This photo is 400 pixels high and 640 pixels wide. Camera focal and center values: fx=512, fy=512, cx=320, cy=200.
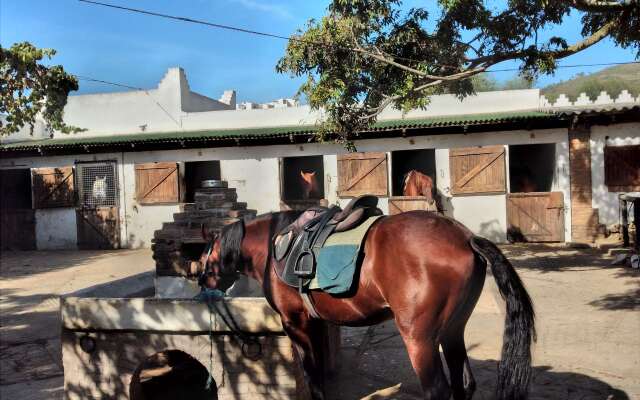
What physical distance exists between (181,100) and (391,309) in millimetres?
14542

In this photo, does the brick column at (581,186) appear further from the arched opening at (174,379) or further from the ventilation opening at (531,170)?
the arched opening at (174,379)

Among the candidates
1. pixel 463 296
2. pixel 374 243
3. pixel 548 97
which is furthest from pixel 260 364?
pixel 548 97

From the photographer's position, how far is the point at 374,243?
313cm

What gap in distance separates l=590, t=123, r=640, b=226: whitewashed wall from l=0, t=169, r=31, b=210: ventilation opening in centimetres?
1624

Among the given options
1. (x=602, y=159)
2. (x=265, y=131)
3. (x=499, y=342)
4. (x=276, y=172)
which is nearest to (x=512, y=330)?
(x=499, y=342)

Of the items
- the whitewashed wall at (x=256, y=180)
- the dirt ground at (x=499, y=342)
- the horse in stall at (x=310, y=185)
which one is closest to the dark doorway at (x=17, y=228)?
the dirt ground at (x=499, y=342)

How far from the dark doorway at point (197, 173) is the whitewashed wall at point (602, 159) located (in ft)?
34.4

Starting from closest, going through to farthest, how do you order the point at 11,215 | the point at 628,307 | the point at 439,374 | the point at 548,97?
1. the point at 439,374
2. the point at 628,307
3. the point at 548,97
4. the point at 11,215

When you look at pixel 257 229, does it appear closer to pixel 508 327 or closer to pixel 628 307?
pixel 508 327

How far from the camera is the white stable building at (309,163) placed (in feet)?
40.0

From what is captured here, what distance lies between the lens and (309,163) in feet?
56.9

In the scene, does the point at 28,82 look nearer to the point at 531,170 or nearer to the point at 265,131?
the point at 265,131

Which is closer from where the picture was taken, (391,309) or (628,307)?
(391,309)

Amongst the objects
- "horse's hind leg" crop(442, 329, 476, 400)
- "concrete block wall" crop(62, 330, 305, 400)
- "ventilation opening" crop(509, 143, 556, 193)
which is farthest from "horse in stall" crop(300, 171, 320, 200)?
"horse's hind leg" crop(442, 329, 476, 400)
